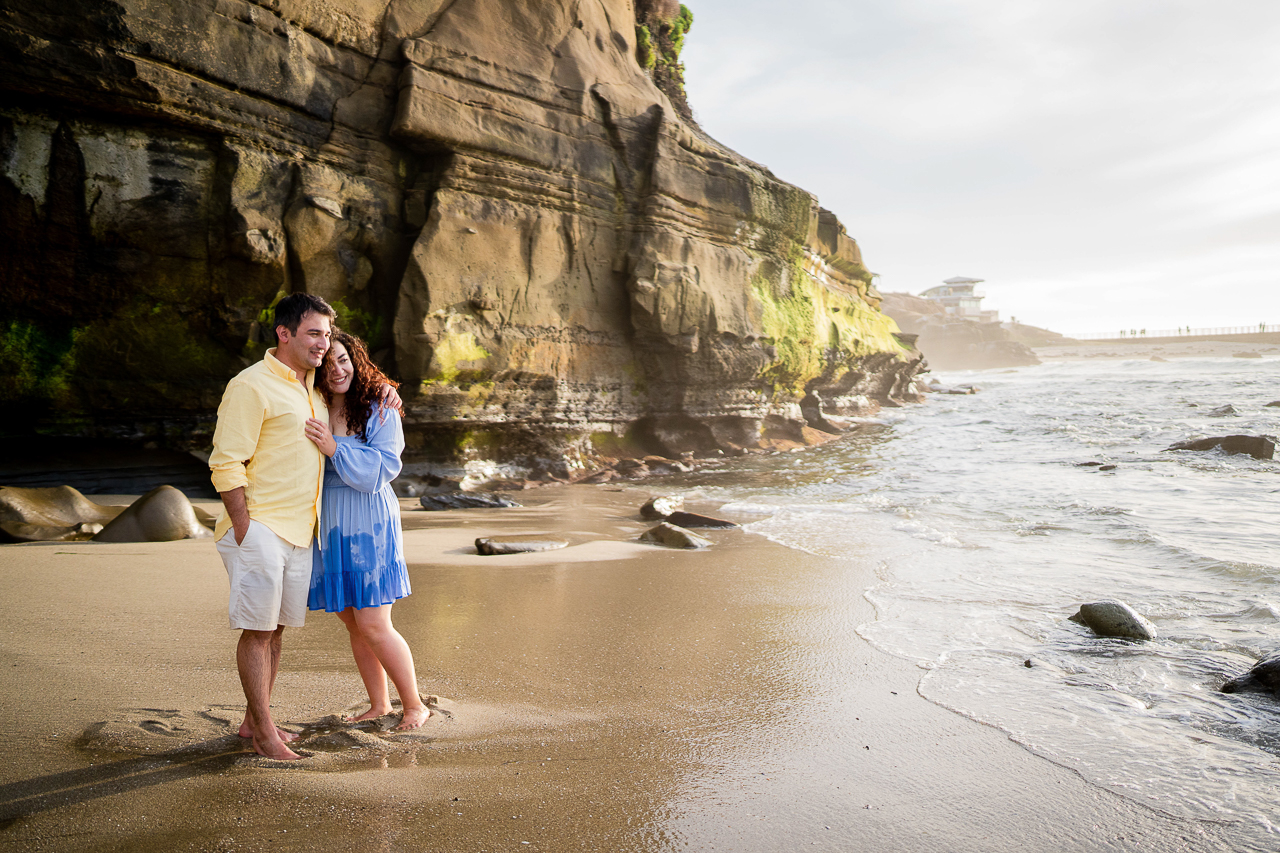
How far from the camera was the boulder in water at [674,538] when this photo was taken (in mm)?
7385

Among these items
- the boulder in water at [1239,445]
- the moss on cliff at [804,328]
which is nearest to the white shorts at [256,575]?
the moss on cliff at [804,328]

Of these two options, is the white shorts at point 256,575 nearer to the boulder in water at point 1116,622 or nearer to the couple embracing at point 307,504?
the couple embracing at point 307,504

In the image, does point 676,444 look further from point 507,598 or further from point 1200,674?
point 1200,674

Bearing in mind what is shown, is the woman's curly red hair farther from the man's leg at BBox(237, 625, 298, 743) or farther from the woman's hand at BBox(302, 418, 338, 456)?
the man's leg at BBox(237, 625, 298, 743)

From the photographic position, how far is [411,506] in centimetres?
1011

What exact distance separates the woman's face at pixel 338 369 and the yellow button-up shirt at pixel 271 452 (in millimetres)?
106

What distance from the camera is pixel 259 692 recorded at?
267cm

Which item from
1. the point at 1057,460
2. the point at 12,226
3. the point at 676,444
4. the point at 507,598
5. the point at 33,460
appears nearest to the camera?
the point at 507,598

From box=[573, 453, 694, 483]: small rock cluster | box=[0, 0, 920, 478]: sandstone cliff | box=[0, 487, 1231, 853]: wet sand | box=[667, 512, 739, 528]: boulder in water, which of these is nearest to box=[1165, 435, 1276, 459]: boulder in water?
box=[0, 0, 920, 478]: sandstone cliff

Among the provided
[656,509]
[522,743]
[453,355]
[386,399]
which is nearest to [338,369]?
[386,399]

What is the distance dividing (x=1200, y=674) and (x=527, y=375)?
10566 millimetres

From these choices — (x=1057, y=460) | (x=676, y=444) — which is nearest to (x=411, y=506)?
(x=676, y=444)

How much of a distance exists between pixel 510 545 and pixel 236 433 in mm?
4360

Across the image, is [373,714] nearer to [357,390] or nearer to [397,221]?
[357,390]
